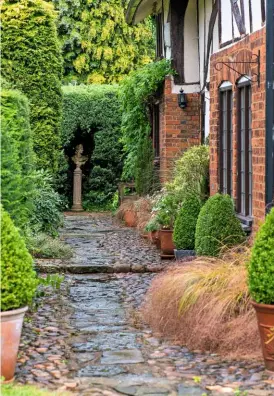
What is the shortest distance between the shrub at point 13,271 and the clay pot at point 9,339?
0.08m

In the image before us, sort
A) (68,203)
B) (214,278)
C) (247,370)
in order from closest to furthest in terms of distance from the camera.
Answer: (247,370) < (214,278) < (68,203)

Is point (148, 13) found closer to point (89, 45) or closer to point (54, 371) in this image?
point (89, 45)

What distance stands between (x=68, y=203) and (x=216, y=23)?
9.97 m

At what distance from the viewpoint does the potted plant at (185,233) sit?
36.7 feet

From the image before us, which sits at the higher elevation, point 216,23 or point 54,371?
point 216,23

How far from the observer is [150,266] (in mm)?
11406

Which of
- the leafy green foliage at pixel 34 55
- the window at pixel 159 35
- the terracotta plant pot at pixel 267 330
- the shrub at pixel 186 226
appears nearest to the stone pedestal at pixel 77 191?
the window at pixel 159 35

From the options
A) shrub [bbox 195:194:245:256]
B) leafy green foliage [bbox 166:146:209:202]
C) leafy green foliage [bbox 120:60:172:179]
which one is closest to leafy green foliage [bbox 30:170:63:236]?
leafy green foliage [bbox 166:146:209:202]

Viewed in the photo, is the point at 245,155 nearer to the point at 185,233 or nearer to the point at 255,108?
the point at 255,108

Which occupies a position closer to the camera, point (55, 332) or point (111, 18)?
point (55, 332)

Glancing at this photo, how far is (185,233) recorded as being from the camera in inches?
442

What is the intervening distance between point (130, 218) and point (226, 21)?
21.5 ft

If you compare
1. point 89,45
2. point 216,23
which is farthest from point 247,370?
point 89,45

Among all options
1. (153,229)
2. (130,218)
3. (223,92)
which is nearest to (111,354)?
(223,92)
